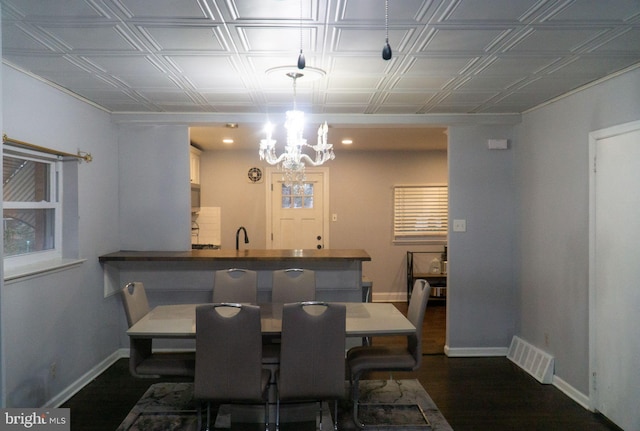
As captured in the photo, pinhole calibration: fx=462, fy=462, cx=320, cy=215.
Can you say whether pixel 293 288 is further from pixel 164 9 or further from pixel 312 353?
pixel 164 9

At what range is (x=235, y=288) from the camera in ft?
12.1

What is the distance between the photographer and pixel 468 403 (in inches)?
136

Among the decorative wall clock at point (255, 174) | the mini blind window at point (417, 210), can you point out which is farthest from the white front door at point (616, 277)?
the decorative wall clock at point (255, 174)

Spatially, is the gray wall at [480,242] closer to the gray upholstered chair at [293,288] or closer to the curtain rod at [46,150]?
the gray upholstered chair at [293,288]

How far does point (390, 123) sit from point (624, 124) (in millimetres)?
2011

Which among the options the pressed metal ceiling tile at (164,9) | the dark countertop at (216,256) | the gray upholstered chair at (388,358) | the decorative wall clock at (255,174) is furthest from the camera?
the decorative wall clock at (255,174)

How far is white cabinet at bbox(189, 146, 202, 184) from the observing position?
636 centimetres

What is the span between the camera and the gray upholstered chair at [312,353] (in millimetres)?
2586

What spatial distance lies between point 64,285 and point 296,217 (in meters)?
3.91

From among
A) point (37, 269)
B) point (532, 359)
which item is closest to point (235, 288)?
point (37, 269)

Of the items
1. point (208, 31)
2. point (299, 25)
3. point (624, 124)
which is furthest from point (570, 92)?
point (208, 31)

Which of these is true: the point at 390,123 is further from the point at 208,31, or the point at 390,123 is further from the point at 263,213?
the point at 263,213

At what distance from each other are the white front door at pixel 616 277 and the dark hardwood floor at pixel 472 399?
23 centimetres

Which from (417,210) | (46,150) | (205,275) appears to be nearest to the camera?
(46,150)
